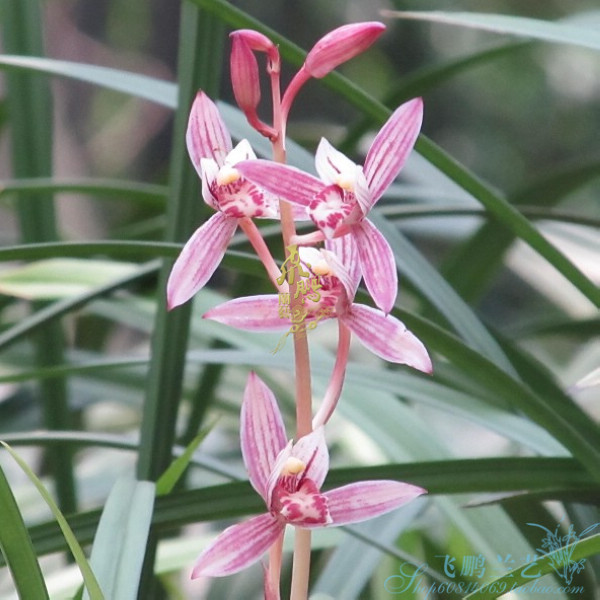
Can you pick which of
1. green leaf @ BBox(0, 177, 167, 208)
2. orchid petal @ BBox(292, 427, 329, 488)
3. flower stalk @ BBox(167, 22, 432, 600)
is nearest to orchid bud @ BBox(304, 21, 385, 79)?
flower stalk @ BBox(167, 22, 432, 600)

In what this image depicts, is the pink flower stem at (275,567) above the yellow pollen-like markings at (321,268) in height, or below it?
below

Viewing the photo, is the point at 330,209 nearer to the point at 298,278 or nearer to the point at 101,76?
→ the point at 298,278

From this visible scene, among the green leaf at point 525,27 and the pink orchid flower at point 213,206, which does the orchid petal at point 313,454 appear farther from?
the green leaf at point 525,27

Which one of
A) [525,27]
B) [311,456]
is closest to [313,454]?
[311,456]

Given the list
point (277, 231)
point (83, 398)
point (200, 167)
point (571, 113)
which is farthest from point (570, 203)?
point (200, 167)

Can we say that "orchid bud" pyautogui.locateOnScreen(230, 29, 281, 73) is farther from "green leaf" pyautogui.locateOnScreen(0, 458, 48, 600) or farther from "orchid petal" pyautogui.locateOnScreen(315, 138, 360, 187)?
"green leaf" pyautogui.locateOnScreen(0, 458, 48, 600)

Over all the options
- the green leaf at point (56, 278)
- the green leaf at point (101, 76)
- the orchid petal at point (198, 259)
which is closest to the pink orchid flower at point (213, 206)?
the orchid petal at point (198, 259)
